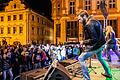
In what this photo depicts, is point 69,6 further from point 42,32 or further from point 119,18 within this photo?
point 42,32

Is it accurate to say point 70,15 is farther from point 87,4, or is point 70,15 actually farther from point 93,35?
point 93,35

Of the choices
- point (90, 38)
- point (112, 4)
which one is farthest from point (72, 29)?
point (90, 38)

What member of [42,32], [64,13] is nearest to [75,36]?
[64,13]

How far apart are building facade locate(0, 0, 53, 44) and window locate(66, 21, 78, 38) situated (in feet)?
37.4

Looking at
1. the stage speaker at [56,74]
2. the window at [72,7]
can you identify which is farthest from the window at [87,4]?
the stage speaker at [56,74]

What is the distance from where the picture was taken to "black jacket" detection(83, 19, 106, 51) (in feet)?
25.7

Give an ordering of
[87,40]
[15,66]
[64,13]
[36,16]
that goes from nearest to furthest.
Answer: [87,40], [15,66], [64,13], [36,16]

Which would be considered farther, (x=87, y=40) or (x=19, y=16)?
(x=19, y=16)

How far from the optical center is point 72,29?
166 feet

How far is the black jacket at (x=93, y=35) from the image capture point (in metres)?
7.83

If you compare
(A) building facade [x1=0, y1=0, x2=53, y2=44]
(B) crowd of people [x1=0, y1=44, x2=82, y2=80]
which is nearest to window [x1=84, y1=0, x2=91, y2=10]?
(A) building facade [x1=0, y1=0, x2=53, y2=44]

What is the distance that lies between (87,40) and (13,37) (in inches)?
2148

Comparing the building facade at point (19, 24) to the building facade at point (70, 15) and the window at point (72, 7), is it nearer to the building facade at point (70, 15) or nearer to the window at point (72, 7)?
the building facade at point (70, 15)

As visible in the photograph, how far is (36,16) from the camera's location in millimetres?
63281
